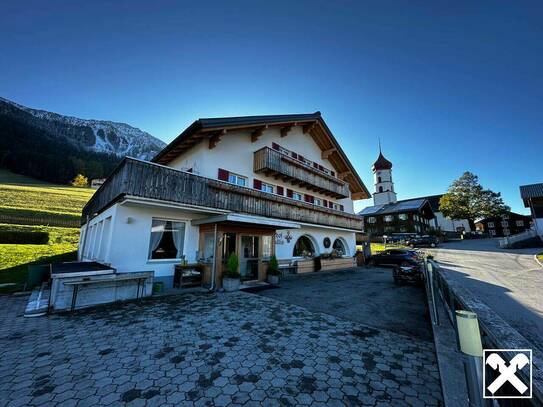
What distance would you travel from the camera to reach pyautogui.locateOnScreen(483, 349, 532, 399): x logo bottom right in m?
2.14

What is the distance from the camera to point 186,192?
11.1 metres

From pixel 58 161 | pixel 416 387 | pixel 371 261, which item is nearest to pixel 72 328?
pixel 416 387

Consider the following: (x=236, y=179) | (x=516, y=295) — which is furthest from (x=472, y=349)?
(x=236, y=179)

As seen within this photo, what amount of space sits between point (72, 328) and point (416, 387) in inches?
309

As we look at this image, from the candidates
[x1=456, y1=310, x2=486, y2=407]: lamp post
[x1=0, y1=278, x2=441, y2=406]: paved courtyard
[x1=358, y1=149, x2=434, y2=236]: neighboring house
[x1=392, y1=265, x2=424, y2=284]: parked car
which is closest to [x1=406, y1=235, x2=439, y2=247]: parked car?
[x1=358, y1=149, x2=434, y2=236]: neighboring house

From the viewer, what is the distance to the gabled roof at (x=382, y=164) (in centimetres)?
6166

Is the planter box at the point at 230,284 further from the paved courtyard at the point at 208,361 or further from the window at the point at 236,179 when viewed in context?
the window at the point at 236,179

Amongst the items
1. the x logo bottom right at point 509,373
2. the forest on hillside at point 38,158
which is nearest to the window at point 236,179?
the x logo bottom right at point 509,373

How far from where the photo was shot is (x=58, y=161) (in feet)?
258

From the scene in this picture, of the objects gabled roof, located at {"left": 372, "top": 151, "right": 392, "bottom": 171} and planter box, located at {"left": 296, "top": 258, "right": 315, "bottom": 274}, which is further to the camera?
gabled roof, located at {"left": 372, "top": 151, "right": 392, "bottom": 171}

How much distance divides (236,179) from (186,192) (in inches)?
201

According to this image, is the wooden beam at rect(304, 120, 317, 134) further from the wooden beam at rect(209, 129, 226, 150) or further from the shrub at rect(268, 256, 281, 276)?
the shrub at rect(268, 256, 281, 276)

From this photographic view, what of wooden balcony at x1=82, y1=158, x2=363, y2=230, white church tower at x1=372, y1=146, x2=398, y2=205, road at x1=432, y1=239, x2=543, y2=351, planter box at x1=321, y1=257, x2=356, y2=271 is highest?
white church tower at x1=372, y1=146, x2=398, y2=205

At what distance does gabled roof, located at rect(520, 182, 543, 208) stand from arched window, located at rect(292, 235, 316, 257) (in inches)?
1513
